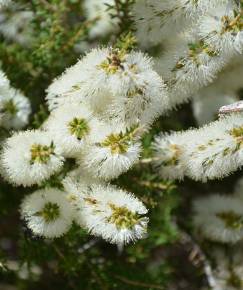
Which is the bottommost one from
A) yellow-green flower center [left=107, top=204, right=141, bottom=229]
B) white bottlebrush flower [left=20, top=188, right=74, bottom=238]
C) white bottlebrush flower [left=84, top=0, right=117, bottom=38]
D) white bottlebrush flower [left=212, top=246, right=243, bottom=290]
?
white bottlebrush flower [left=212, top=246, right=243, bottom=290]

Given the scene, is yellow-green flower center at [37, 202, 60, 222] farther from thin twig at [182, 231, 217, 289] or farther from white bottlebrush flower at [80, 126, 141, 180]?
thin twig at [182, 231, 217, 289]

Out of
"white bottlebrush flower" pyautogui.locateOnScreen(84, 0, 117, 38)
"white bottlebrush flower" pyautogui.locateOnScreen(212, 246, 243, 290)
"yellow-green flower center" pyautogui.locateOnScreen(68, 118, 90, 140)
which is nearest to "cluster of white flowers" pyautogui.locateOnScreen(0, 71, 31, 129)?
"yellow-green flower center" pyautogui.locateOnScreen(68, 118, 90, 140)

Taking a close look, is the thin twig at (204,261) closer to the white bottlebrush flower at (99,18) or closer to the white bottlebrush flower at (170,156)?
the white bottlebrush flower at (170,156)

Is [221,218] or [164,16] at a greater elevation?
[164,16]

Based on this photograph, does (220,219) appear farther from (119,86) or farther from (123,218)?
(119,86)

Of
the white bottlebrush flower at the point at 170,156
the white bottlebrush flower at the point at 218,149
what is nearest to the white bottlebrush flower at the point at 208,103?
the white bottlebrush flower at the point at 170,156

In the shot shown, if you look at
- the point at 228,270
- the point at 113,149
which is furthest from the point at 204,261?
the point at 113,149
